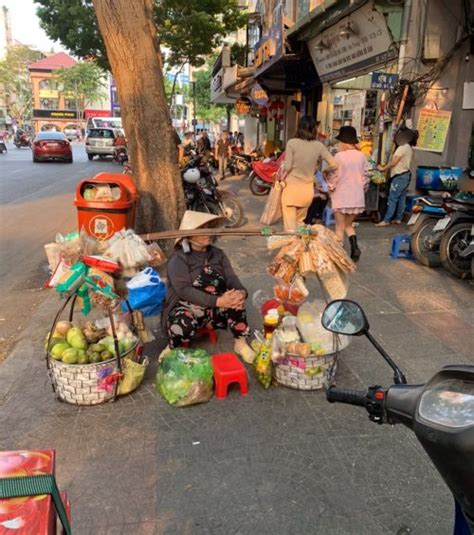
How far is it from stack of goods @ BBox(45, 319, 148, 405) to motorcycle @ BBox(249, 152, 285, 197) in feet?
33.0

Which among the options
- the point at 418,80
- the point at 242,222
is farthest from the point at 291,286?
the point at 418,80

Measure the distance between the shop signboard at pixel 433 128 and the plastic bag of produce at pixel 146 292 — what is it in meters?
7.06

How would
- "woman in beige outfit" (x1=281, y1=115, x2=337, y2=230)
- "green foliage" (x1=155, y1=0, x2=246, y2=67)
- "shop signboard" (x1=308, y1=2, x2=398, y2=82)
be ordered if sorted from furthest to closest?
"green foliage" (x1=155, y1=0, x2=246, y2=67) < "shop signboard" (x1=308, y1=2, x2=398, y2=82) < "woman in beige outfit" (x1=281, y1=115, x2=337, y2=230)

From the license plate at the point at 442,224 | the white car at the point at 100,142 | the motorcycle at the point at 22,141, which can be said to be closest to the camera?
the license plate at the point at 442,224

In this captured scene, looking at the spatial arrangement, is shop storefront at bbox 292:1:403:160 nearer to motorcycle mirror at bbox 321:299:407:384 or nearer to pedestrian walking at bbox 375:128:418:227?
pedestrian walking at bbox 375:128:418:227

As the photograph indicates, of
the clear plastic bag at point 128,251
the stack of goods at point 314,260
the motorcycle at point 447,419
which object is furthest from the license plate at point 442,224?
the motorcycle at point 447,419

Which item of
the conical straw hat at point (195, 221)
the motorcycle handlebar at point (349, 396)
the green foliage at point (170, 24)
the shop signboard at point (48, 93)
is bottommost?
the motorcycle handlebar at point (349, 396)

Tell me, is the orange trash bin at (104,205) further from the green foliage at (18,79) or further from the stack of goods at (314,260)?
the green foliage at (18,79)

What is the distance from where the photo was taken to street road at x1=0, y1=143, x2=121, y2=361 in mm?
5234

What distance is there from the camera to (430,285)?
227 inches

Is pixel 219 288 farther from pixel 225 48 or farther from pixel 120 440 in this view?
pixel 225 48

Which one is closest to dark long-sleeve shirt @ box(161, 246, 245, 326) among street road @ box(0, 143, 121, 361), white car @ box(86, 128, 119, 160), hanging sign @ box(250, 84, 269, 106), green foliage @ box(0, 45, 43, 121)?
street road @ box(0, 143, 121, 361)

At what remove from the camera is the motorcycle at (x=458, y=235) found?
18.8ft

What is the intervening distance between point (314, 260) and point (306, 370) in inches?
30.0
